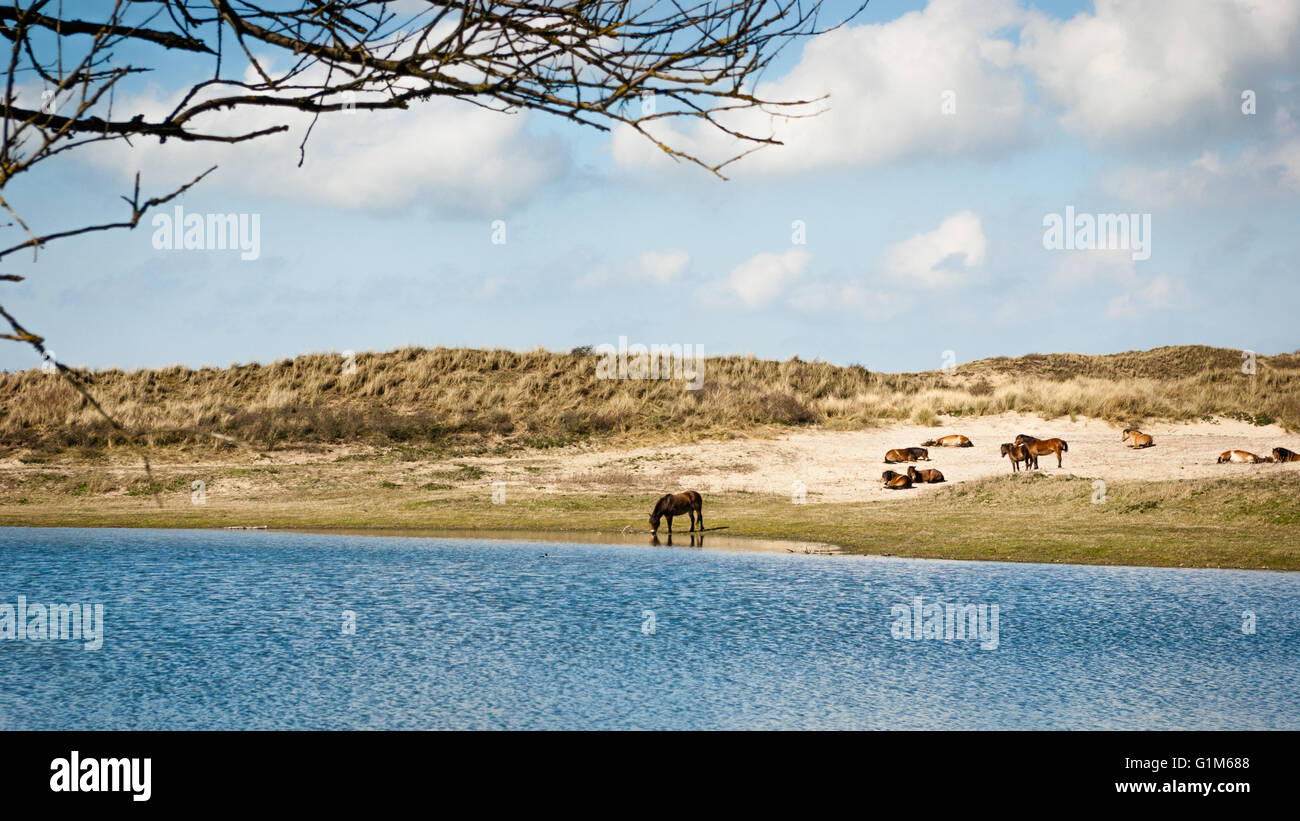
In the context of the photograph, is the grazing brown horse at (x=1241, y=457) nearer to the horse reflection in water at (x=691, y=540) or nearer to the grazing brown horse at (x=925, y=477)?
the grazing brown horse at (x=925, y=477)

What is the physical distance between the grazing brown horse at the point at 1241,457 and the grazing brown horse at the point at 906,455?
7.93 meters

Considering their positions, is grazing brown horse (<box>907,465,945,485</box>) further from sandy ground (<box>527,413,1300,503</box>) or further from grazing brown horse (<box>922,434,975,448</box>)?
grazing brown horse (<box>922,434,975,448</box>)

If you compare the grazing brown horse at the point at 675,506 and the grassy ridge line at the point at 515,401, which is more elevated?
the grassy ridge line at the point at 515,401

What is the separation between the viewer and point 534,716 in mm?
10430

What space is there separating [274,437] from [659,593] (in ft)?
82.0

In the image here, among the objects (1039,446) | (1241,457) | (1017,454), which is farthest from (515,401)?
(1241,457)

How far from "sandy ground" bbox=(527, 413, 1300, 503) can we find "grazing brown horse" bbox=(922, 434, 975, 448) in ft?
0.87

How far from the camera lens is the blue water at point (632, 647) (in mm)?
10633

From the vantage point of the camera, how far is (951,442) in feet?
117

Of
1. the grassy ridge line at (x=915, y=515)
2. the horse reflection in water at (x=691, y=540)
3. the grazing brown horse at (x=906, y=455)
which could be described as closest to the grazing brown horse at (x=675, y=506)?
the horse reflection in water at (x=691, y=540)

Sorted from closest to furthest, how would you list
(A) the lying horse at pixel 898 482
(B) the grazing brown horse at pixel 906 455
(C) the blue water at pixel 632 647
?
1. (C) the blue water at pixel 632 647
2. (A) the lying horse at pixel 898 482
3. (B) the grazing brown horse at pixel 906 455

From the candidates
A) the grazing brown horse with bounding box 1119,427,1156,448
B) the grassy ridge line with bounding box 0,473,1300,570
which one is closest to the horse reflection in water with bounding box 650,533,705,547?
the grassy ridge line with bounding box 0,473,1300,570

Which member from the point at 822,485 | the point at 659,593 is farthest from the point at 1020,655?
the point at 822,485

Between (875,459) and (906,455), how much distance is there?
4.40 ft
